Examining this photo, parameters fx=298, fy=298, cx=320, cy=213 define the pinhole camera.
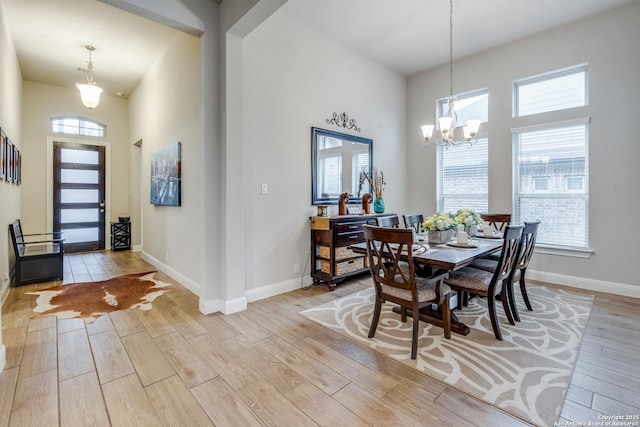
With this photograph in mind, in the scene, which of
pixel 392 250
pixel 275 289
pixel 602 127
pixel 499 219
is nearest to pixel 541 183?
pixel 602 127

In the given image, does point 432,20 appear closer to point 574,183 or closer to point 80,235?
point 574,183

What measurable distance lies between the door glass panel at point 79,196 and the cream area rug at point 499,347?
234 inches

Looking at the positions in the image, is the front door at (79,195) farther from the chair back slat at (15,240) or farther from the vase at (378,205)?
the vase at (378,205)

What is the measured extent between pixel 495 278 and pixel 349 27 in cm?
351

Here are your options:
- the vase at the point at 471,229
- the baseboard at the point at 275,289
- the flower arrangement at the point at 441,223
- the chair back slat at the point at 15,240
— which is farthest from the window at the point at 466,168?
the chair back slat at the point at 15,240

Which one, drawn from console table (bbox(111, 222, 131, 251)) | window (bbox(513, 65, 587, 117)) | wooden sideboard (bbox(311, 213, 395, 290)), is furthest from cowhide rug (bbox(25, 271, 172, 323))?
window (bbox(513, 65, 587, 117))

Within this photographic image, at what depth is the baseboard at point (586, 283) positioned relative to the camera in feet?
11.5

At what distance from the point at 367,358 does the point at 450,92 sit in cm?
450

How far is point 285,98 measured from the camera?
3656mm

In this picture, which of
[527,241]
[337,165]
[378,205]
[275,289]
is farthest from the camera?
[378,205]

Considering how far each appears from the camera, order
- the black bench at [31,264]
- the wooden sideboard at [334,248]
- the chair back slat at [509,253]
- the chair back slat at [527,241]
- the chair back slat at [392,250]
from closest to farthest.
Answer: the chair back slat at [392,250]
the chair back slat at [509,253]
the chair back slat at [527,241]
the wooden sideboard at [334,248]
the black bench at [31,264]

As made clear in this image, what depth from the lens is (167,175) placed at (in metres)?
4.28

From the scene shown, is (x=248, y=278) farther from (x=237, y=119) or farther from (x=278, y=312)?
(x=237, y=119)

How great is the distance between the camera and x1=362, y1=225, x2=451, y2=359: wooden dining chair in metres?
2.13
